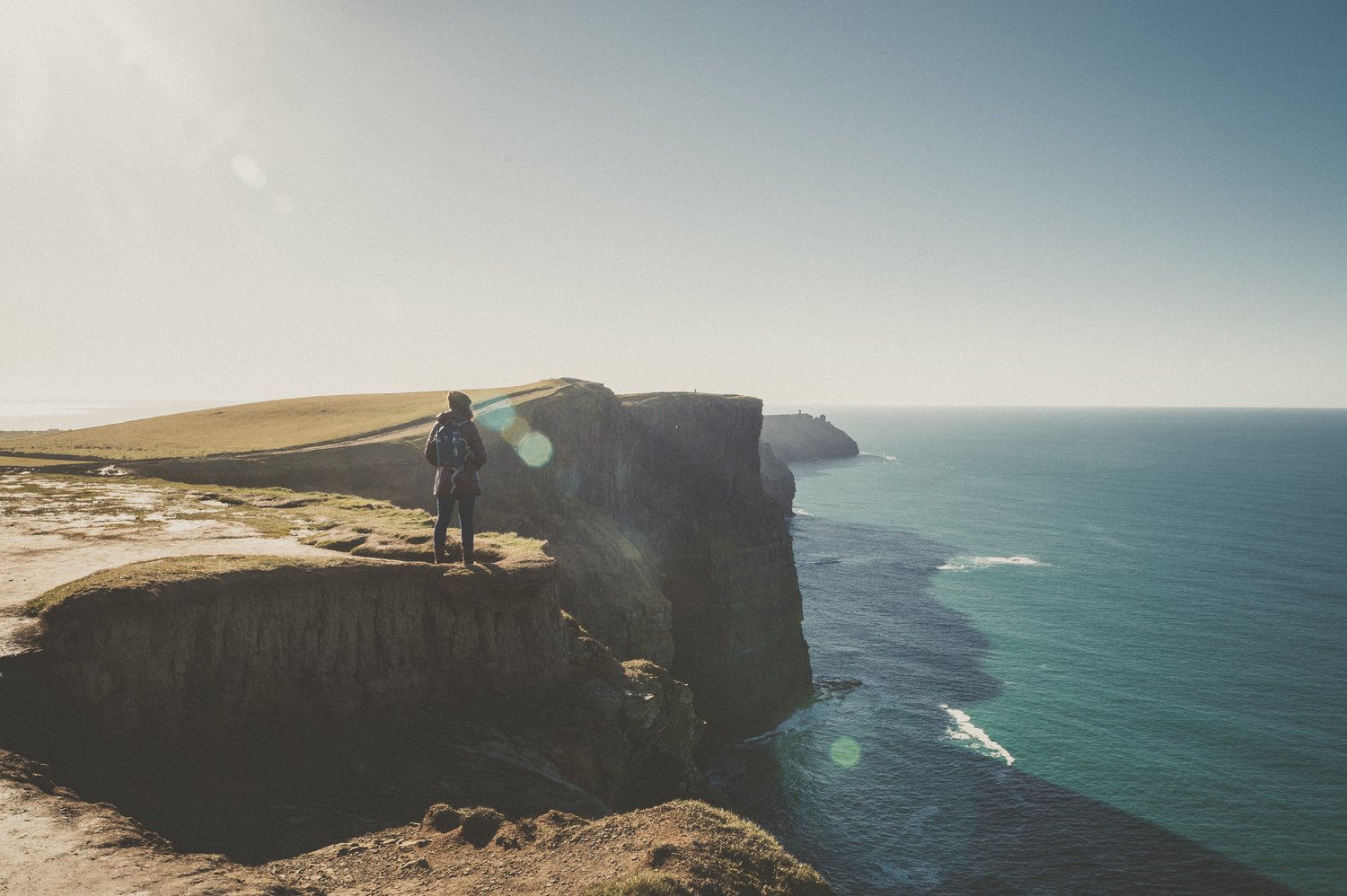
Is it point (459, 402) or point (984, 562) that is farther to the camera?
point (984, 562)

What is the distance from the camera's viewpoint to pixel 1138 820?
1586 inches

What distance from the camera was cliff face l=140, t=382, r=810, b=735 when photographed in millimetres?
39375

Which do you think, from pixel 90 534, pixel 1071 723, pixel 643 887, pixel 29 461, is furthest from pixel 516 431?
pixel 1071 723

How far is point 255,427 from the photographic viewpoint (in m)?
53.1

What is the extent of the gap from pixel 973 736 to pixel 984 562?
179 feet

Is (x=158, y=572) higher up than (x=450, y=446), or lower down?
lower down

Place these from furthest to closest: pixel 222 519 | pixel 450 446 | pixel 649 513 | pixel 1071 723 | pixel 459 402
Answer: pixel 649 513 → pixel 1071 723 → pixel 222 519 → pixel 459 402 → pixel 450 446

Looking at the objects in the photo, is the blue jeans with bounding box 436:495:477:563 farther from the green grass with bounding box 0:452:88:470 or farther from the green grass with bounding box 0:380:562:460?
the green grass with bounding box 0:452:88:470

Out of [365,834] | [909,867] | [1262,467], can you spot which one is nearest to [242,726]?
[365,834]

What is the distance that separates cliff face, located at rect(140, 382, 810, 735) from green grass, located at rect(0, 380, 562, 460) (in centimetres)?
540

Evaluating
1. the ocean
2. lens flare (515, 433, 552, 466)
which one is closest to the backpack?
lens flare (515, 433, 552, 466)

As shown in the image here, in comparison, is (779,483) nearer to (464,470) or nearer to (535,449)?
(535,449)

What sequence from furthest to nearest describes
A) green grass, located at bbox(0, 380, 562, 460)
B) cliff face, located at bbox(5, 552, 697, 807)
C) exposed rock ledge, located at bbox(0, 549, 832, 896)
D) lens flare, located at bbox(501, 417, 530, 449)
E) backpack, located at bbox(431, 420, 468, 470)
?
lens flare, located at bbox(501, 417, 530, 449) → green grass, located at bbox(0, 380, 562, 460) → backpack, located at bbox(431, 420, 468, 470) → cliff face, located at bbox(5, 552, 697, 807) → exposed rock ledge, located at bbox(0, 549, 832, 896)

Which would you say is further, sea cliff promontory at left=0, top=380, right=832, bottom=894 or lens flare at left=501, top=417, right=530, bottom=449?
lens flare at left=501, top=417, right=530, bottom=449
